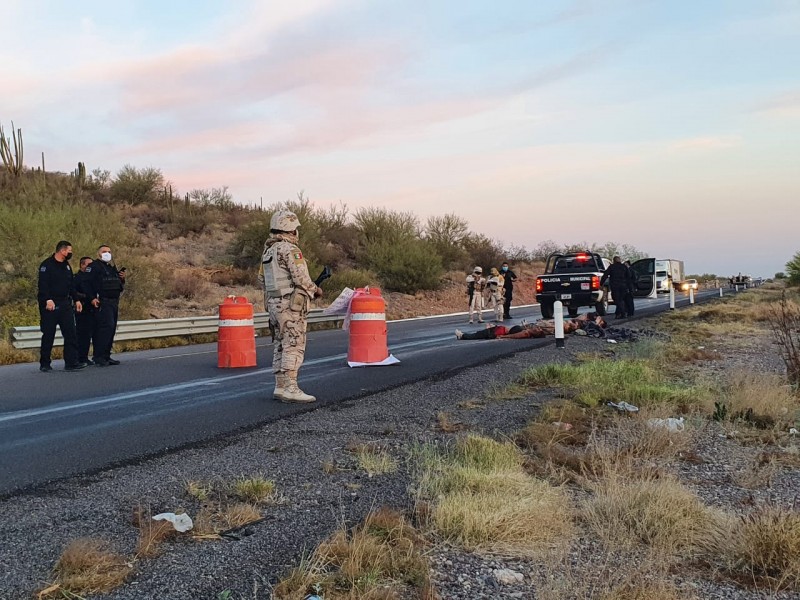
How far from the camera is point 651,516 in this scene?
159 inches

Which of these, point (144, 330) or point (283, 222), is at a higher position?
point (283, 222)

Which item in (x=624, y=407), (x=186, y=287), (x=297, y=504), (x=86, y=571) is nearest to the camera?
(x=86, y=571)

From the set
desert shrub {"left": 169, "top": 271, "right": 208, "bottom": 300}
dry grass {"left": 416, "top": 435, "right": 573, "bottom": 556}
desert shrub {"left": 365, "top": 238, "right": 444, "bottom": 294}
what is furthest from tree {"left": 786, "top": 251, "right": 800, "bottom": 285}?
dry grass {"left": 416, "top": 435, "right": 573, "bottom": 556}

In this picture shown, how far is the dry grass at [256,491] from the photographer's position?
4539 mm

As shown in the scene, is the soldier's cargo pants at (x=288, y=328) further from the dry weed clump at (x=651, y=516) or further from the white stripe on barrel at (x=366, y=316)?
the dry weed clump at (x=651, y=516)

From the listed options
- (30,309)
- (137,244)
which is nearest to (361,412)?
(30,309)

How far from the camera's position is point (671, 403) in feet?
25.6

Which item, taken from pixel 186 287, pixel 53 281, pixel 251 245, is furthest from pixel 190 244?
pixel 53 281

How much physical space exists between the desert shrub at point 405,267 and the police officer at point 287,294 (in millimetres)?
27968

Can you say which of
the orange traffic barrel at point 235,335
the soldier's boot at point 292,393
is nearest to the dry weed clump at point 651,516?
the soldier's boot at point 292,393

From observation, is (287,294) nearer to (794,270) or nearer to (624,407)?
(624,407)

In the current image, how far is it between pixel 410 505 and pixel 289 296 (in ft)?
13.6

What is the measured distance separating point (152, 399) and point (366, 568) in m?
6.15

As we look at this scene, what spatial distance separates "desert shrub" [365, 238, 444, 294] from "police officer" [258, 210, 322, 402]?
91.8 ft
